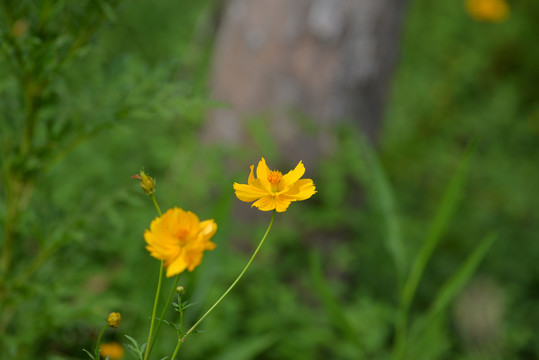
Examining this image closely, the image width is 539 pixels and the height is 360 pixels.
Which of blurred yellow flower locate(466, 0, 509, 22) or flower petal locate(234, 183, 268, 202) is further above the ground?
flower petal locate(234, 183, 268, 202)

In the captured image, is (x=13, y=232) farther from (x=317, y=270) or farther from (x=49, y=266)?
(x=317, y=270)

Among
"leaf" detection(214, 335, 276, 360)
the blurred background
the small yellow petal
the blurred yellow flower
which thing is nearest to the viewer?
the small yellow petal

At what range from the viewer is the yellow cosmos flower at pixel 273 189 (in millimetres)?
693

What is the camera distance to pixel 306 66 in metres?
2.35

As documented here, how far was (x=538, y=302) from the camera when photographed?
2631mm

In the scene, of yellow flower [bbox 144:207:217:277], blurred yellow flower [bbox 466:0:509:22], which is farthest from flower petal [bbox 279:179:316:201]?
blurred yellow flower [bbox 466:0:509:22]

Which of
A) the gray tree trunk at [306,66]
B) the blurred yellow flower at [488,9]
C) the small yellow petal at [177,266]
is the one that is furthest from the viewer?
the blurred yellow flower at [488,9]

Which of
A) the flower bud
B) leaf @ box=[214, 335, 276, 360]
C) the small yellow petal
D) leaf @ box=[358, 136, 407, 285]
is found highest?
the flower bud

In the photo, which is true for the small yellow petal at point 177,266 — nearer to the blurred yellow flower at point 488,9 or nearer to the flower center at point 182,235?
the flower center at point 182,235

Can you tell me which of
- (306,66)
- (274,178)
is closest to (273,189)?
(274,178)

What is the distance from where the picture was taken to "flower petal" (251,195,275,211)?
2.26 ft

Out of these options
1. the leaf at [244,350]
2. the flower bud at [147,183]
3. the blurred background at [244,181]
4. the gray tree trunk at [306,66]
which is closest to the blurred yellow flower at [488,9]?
the blurred background at [244,181]

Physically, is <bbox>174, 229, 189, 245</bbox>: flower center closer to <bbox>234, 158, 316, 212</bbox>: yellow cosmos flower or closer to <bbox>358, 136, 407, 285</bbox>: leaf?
<bbox>234, 158, 316, 212</bbox>: yellow cosmos flower

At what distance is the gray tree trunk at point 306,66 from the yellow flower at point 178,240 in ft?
5.29
